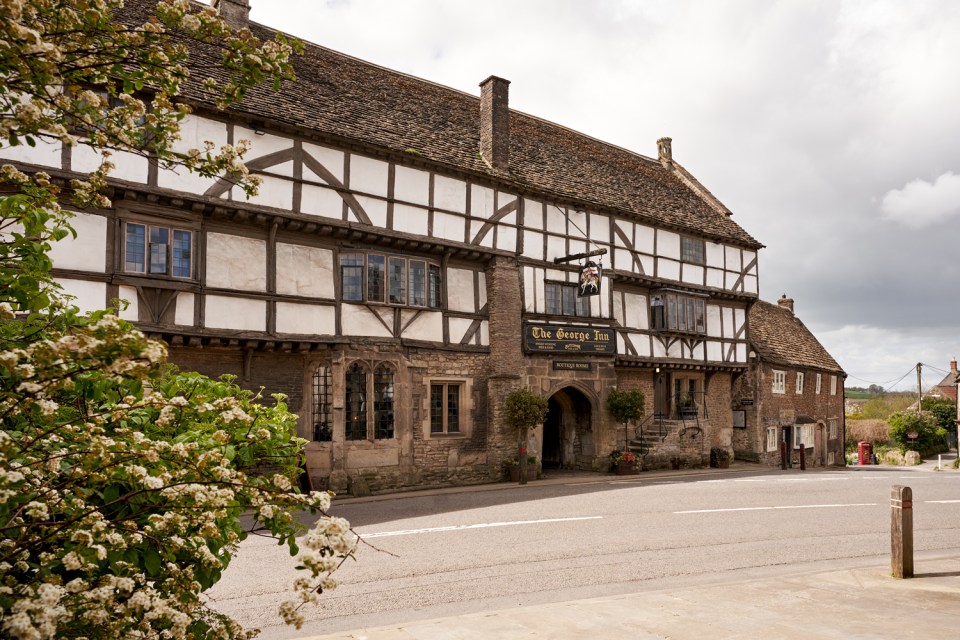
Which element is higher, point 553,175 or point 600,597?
point 553,175

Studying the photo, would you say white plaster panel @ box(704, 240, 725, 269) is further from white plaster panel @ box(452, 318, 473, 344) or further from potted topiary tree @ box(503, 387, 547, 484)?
white plaster panel @ box(452, 318, 473, 344)

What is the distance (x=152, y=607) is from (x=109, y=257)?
1181 cm

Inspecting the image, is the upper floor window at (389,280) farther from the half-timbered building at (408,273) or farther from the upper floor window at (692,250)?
the upper floor window at (692,250)

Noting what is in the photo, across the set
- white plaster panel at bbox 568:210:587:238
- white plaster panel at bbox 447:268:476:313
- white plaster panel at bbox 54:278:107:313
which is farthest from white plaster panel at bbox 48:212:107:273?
white plaster panel at bbox 568:210:587:238

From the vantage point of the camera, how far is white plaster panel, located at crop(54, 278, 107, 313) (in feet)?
40.3

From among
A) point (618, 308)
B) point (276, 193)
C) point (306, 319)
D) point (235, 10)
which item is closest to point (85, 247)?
point (276, 193)

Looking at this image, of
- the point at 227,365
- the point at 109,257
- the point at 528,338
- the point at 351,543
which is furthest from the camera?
the point at 528,338

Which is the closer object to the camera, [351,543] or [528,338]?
[351,543]

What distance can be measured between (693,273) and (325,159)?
48.1ft

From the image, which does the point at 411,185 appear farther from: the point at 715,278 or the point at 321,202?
the point at 715,278

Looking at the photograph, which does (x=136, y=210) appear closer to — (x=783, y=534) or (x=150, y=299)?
(x=150, y=299)

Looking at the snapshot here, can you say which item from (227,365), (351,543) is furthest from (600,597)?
(227,365)

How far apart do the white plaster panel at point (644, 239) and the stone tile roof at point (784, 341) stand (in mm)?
8265

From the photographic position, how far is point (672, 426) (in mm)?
22953
